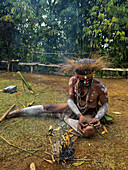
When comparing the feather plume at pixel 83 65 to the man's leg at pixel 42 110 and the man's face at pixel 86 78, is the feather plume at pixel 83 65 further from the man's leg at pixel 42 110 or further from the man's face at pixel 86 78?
the man's leg at pixel 42 110

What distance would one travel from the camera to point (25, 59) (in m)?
10.8

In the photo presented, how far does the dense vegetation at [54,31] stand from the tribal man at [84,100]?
607 cm

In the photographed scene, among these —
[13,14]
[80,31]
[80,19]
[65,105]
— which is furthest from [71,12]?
[65,105]

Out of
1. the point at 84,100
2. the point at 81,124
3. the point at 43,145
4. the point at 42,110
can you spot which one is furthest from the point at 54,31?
the point at 43,145

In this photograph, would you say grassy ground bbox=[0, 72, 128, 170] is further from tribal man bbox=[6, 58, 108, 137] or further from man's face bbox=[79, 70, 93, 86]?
man's face bbox=[79, 70, 93, 86]

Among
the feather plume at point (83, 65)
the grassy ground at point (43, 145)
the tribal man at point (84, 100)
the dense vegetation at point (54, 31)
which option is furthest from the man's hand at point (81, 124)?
the dense vegetation at point (54, 31)

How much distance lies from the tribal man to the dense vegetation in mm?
6065

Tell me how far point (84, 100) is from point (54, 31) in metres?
8.39

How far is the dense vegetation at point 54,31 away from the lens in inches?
326

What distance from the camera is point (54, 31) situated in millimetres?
9977

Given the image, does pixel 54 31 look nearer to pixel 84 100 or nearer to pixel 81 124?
pixel 84 100

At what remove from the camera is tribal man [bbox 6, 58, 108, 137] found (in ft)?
7.42

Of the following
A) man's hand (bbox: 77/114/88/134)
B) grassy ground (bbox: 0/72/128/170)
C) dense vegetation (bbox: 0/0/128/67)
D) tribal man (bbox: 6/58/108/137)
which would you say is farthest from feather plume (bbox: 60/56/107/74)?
dense vegetation (bbox: 0/0/128/67)

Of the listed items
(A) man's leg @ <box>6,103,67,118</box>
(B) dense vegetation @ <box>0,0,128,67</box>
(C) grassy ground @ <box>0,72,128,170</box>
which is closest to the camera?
(C) grassy ground @ <box>0,72,128,170</box>
